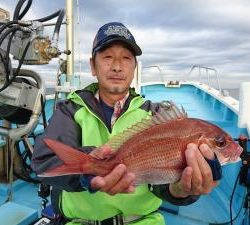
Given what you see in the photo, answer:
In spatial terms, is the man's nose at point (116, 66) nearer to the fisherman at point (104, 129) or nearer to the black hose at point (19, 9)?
the fisherman at point (104, 129)

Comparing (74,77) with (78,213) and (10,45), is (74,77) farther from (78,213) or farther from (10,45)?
(78,213)

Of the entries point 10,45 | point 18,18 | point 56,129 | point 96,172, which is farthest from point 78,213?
point 18,18

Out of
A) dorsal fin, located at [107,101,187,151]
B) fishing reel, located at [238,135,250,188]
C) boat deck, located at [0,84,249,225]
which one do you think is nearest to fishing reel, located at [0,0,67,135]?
boat deck, located at [0,84,249,225]

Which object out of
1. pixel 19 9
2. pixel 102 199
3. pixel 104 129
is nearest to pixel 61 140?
pixel 104 129

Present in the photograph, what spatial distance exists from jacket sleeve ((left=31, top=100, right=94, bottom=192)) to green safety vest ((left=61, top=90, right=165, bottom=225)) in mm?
50

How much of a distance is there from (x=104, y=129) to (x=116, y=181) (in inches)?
24.3

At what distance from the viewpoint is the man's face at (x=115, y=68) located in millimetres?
2123

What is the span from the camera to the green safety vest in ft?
6.50

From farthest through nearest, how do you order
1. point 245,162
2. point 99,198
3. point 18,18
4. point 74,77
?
point 74,77, point 18,18, point 245,162, point 99,198

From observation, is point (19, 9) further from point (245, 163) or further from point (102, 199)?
point (245, 163)

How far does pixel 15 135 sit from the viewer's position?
3.05 m

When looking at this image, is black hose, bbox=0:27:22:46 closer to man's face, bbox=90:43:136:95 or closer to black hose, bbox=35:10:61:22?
black hose, bbox=35:10:61:22

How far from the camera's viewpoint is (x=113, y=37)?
6.89 feet

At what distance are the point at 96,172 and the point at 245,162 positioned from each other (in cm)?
163
